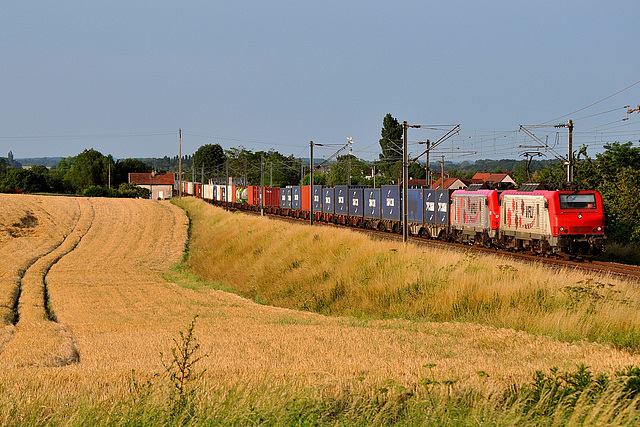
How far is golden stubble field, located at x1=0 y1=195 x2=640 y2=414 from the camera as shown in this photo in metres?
8.11

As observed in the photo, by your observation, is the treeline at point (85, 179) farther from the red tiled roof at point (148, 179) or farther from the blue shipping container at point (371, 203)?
the blue shipping container at point (371, 203)

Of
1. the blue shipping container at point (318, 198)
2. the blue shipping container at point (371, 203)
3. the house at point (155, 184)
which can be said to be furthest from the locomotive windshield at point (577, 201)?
the house at point (155, 184)

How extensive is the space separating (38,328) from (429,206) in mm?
30058

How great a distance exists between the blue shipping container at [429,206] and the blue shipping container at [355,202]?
470 inches

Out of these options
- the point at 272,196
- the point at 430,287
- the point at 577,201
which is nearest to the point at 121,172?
the point at 272,196

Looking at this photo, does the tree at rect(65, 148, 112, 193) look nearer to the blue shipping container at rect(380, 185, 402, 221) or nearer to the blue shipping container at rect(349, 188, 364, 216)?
the blue shipping container at rect(349, 188, 364, 216)

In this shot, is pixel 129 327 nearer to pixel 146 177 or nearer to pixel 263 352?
pixel 263 352

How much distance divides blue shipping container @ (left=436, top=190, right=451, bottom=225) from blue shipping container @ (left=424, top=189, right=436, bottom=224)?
41 centimetres

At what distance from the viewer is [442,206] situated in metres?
42.3

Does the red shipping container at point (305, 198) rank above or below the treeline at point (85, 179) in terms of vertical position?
below

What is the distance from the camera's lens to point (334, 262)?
85.1 feet

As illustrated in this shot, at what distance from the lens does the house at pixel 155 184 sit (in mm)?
180000

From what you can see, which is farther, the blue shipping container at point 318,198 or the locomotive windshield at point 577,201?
the blue shipping container at point 318,198

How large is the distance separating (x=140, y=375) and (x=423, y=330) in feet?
22.3
